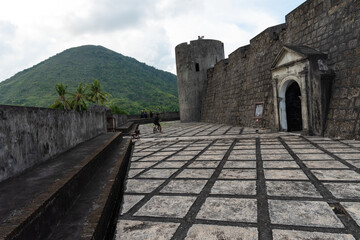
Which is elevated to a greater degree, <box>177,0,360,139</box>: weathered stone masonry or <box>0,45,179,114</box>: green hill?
<box>0,45,179,114</box>: green hill

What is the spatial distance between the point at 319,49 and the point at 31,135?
25.8 feet

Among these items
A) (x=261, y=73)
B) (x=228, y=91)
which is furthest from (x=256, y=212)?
(x=228, y=91)

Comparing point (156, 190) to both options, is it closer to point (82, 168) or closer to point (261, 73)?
point (82, 168)

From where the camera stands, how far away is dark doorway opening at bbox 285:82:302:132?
843 cm

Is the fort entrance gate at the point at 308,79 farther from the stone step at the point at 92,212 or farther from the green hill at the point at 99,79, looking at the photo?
the green hill at the point at 99,79

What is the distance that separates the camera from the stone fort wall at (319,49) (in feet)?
19.4

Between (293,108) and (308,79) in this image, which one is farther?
(293,108)

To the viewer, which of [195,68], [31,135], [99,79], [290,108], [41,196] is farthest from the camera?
[99,79]

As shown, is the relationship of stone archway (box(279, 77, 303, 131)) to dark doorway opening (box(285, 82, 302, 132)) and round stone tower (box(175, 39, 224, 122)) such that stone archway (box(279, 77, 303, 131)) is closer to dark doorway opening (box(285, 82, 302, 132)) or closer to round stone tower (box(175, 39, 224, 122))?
dark doorway opening (box(285, 82, 302, 132))

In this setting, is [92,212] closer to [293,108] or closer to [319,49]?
[319,49]

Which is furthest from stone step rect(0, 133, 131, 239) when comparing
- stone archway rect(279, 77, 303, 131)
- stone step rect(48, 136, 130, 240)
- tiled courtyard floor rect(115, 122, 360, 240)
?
stone archway rect(279, 77, 303, 131)

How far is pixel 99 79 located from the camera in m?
64.1

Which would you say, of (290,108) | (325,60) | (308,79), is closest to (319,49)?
(325,60)

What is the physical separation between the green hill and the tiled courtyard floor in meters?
39.4
